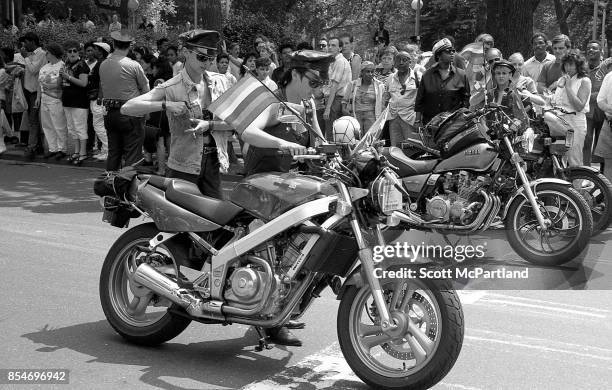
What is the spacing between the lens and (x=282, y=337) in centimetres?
590

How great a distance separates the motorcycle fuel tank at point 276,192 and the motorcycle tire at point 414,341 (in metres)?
0.58

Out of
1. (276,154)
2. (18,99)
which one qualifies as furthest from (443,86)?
(18,99)

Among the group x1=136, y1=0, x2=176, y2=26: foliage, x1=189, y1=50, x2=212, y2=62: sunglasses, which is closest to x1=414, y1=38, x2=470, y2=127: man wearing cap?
x1=189, y1=50, x2=212, y2=62: sunglasses

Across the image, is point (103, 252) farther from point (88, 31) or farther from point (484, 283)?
point (88, 31)

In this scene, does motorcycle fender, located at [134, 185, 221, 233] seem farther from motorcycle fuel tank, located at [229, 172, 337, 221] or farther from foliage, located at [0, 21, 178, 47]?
foliage, located at [0, 21, 178, 47]

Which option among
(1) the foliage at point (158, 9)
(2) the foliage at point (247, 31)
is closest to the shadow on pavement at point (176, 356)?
(2) the foliage at point (247, 31)

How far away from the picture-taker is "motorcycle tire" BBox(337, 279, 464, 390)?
473cm

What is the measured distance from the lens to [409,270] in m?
4.86

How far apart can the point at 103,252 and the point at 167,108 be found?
267 centimetres

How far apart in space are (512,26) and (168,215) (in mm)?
10151

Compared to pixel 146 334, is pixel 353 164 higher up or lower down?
higher up

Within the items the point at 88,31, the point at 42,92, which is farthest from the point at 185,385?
the point at 88,31

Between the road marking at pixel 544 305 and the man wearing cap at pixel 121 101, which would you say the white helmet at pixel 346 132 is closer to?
the road marking at pixel 544 305

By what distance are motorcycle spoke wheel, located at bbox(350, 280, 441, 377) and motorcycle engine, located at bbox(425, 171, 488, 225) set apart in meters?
3.82
